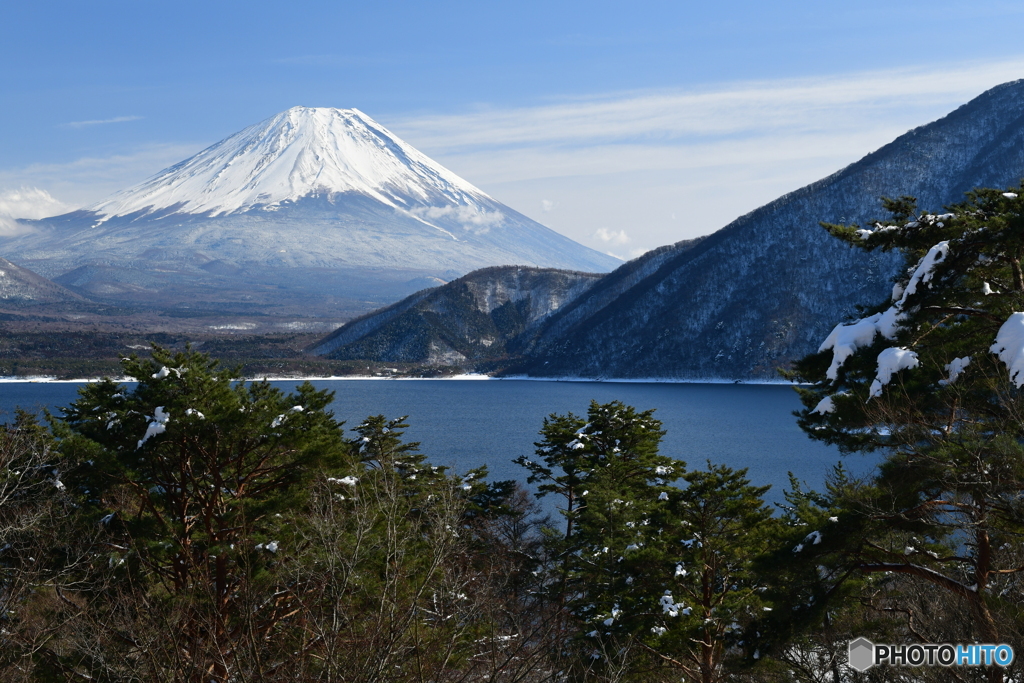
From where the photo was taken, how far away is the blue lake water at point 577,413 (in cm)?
5616

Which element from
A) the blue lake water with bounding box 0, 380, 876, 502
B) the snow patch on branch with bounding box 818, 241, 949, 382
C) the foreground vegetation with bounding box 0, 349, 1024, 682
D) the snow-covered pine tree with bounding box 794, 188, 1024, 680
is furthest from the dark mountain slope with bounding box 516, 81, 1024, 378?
the snow patch on branch with bounding box 818, 241, 949, 382

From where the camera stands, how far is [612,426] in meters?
27.0

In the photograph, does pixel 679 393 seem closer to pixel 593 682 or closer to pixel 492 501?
pixel 492 501

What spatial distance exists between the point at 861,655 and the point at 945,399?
149 inches

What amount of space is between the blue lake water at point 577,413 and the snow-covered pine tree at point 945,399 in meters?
10.3

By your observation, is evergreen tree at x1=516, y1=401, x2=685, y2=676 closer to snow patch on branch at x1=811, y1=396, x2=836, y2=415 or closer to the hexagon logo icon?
the hexagon logo icon

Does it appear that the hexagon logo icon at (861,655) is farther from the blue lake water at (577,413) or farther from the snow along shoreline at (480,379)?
the snow along shoreline at (480,379)

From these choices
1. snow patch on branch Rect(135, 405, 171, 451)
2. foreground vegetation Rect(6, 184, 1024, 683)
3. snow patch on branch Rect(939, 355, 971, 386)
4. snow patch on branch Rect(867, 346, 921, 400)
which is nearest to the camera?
foreground vegetation Rect(6, 184, 1024, 683)

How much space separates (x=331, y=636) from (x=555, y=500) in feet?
115

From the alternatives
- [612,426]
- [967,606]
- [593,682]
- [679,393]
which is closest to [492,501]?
[612,426]

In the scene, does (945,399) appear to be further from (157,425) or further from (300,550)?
(157,425)

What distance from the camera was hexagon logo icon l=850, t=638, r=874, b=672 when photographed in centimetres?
1141

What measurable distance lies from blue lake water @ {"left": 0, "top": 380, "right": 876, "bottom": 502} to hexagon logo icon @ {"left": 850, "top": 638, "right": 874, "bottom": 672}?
10016 mm

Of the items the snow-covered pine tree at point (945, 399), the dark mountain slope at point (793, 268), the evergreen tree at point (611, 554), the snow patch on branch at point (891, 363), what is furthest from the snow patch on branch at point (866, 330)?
the dark mountain slope at point (793, 268)
